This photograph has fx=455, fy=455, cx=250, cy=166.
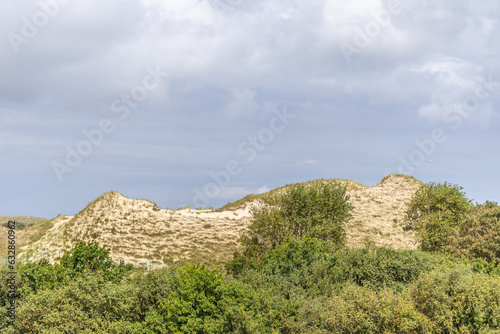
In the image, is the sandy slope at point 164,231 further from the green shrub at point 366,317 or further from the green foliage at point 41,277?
the green shrub at point 366,317

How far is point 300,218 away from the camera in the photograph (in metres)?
40.2

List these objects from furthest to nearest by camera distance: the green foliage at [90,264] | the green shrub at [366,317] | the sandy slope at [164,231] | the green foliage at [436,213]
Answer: the sandy slope at [164,231] → the green foliage at [436,213] → the green foliage at [90,264] → the green shrub at [366,317]

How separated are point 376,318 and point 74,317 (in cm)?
1391

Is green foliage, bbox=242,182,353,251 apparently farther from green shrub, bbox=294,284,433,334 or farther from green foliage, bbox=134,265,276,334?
green foliage, bbox=134,265,276,334

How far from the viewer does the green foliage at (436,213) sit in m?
44.7

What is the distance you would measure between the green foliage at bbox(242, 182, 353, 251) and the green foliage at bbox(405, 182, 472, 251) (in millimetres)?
9588

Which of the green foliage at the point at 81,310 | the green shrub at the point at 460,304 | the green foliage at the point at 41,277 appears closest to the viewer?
the green shrub at the point at 460,304

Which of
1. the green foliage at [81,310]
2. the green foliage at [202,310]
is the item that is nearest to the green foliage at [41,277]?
the green foliage at [81,310]

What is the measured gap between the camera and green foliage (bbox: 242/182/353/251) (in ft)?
130

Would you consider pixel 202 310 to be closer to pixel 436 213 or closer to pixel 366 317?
pixel 366 317

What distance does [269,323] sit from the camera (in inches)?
829

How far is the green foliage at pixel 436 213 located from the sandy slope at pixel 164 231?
18.4 feet

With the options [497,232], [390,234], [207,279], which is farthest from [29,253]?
[497,232]

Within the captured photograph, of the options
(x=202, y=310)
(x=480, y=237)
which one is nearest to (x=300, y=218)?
(x=480, y=237)
